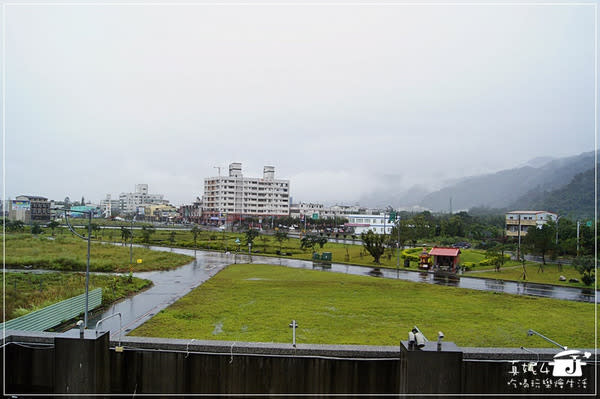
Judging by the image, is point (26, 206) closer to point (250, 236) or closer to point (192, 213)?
point (250, 236)

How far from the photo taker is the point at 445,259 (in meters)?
30.3

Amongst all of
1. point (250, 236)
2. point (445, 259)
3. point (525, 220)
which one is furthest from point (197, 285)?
point (525, 220)

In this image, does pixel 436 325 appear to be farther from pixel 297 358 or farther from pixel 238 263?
pixel 238 263

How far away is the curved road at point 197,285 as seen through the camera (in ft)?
47.1

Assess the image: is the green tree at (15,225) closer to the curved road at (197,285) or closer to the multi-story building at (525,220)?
the curved road at (197,285)

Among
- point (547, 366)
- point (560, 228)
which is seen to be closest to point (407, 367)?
point (547, 366)

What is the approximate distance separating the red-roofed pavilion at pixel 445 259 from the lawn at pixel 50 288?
2223 centimetres

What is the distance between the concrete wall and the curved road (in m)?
7.65

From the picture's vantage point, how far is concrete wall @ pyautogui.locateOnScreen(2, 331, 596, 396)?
454cm

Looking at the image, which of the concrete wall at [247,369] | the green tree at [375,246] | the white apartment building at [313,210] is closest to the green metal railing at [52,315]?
the concrete wall at [247,369]

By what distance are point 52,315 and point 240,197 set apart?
87.5 m

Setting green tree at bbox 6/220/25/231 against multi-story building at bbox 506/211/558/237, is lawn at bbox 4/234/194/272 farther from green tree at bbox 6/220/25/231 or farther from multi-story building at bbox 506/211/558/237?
multi-story building at bbox 506/211/558/237

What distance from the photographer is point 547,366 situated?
461 centimetres

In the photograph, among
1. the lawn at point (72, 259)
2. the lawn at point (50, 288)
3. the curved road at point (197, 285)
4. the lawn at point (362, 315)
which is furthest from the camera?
the lawn at point (72, 259)
